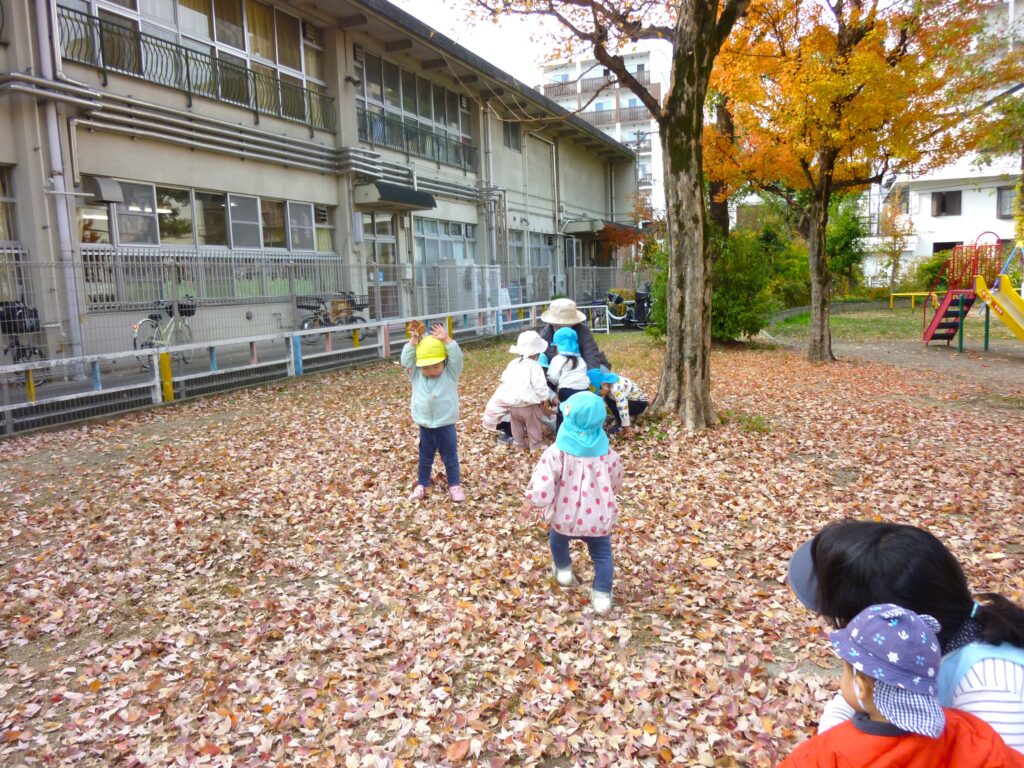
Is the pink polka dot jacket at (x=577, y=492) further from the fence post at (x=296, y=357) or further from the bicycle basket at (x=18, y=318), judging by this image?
the fence post at (x=296, y=357)

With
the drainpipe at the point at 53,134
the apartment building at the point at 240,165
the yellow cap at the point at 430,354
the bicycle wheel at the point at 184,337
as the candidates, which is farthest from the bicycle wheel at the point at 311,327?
the yellow cap at the point at 430,354

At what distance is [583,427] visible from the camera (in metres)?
4.03

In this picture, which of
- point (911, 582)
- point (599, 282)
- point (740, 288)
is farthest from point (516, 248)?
point (911, 582)

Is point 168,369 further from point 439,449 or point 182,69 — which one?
point 182,69

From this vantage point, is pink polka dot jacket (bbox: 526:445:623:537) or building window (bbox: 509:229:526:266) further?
building window (bbox: 509:229:526:266)

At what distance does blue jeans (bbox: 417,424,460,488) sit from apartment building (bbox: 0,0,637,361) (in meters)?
5.21

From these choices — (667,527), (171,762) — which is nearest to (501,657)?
(171,762)

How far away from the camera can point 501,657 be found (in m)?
3.80

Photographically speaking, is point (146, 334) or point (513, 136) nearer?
point (146, 334)

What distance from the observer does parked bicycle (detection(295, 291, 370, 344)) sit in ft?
44.9

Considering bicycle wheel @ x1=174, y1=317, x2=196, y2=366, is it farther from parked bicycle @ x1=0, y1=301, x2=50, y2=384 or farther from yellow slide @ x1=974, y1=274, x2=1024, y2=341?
yellow slide @ x1=974, y1=274, x2=1024, y2=341

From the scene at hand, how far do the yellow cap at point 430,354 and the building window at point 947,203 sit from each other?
140ft

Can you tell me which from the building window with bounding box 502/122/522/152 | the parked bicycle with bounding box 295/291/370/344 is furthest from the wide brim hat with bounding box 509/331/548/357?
the building window with bounding box 502/122/522/152

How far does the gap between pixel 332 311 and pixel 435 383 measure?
28.9ft
